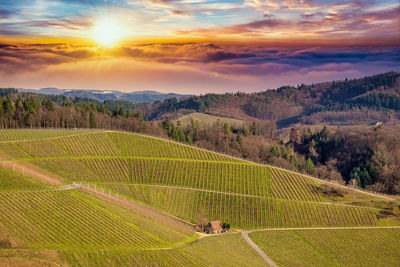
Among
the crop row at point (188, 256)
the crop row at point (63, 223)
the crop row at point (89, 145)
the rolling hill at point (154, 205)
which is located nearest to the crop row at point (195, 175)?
the rolling hill at point (154, 205)

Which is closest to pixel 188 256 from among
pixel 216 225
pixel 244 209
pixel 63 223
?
pixel 63 223

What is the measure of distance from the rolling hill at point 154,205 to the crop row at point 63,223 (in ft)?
0.58

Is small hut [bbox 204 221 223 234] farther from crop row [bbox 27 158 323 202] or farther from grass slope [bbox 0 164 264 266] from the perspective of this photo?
crop row [bbox 27 158 323 202]

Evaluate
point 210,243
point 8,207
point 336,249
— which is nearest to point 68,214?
point 8,207

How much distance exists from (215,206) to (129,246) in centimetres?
4076

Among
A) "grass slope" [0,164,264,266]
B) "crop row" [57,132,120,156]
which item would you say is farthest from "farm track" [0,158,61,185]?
"crop row" [57,132,120,156]

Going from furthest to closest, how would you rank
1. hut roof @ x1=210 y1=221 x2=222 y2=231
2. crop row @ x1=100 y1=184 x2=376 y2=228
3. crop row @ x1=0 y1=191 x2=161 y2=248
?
1. crop row @ x1=100 y1=184 x2=376 y2=228
2. hut roof @ x1=210 y1=221 x2=222 y2=231
3. crop row @ x1=0 y1=191 x2=161 y2=248

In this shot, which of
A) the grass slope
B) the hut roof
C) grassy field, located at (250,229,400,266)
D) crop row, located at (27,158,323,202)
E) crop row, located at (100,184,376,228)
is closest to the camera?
the grass slope

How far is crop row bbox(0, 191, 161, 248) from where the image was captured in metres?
64.7

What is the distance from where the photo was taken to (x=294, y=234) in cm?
9412

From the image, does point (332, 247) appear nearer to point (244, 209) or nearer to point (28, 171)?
point (244, 209)

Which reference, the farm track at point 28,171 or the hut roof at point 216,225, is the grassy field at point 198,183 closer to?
the farm track at point 28,171

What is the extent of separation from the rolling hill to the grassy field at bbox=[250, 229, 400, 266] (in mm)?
463

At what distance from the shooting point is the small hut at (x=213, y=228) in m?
92.6
